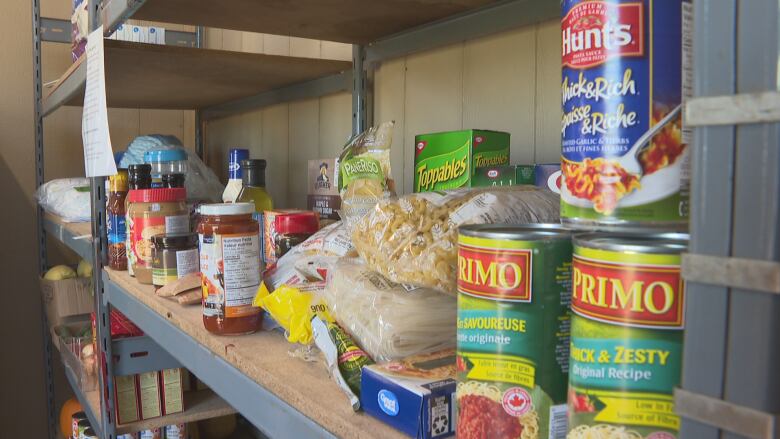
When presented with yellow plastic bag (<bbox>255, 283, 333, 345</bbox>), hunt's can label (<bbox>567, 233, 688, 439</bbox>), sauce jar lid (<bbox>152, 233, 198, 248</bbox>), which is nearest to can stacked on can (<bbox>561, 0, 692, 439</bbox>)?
hunt's can label (<bbox>567, 233, 688, 439</bbox>)

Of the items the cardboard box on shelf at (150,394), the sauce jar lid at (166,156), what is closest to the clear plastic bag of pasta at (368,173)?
the sauce jar lid at (166,156)

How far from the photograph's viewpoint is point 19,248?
2504 mm

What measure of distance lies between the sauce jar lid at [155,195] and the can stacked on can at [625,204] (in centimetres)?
89

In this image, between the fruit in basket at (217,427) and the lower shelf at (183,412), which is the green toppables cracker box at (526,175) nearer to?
the lower shelf at (183,412)

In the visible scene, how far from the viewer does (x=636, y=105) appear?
0.38m

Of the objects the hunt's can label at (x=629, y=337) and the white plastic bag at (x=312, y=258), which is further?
the white plastic bag at (x=312, y=258)

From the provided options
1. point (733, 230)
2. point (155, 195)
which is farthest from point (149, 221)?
point (733, 230)

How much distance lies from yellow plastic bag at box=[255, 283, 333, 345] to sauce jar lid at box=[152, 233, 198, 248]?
305 millimetres

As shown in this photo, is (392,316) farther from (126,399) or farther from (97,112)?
(126,399)

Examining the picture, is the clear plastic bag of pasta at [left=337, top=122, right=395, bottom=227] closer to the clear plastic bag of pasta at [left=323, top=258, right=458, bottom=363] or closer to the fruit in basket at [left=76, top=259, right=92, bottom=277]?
the clear plastic bag of pasta at [left=323, top=258, right=458, bottom=363]

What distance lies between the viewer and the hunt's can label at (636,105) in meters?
0.37

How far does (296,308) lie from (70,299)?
172 centimetres

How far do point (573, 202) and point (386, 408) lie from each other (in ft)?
0.73

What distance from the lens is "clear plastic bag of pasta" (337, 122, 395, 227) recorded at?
97 cm
